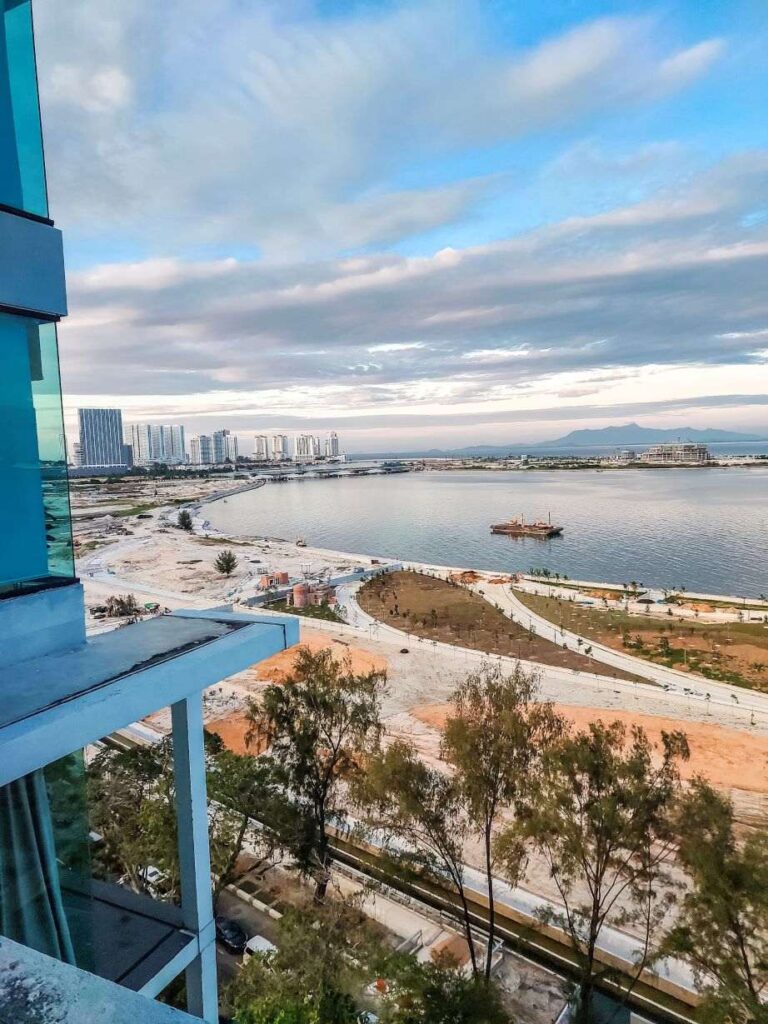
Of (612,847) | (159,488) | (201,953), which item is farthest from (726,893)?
(159,488)

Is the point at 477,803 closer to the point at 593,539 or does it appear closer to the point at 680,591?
the point at 680,591

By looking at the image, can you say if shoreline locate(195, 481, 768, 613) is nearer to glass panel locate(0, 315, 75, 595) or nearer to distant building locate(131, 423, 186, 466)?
glass panel locate(0, 315, 75, 595)

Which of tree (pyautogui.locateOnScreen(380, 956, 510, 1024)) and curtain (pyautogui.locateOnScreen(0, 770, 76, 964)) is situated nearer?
curtain (pyautogui.locateOnScreen(0, 770, 76, 964))

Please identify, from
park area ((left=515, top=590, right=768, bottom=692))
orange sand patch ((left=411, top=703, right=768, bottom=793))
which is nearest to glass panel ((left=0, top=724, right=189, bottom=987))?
orange sand patch ((left=411, top=703, right=768, bottom=793))

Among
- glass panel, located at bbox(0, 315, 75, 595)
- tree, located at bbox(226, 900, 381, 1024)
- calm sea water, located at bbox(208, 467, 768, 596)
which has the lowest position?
calm sea water, located at bbox(208, 467, 768, 596)

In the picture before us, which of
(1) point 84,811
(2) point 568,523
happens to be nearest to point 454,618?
(1) point 84,811

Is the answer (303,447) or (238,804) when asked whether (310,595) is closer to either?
(238,804)

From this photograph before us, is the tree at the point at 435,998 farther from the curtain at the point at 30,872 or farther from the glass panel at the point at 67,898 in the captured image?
the curtain at the point at 30,872
